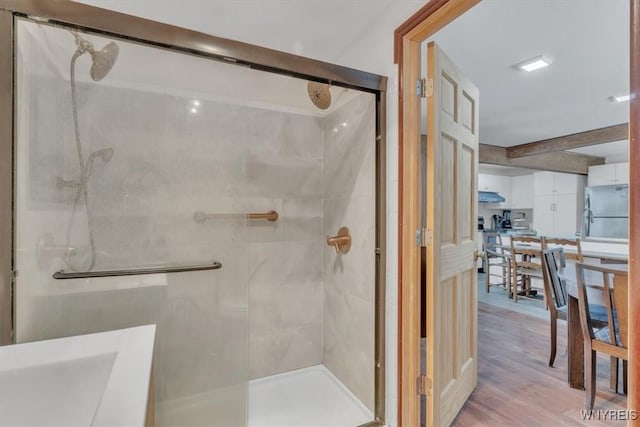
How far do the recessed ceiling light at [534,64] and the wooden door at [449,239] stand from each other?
0.64 m

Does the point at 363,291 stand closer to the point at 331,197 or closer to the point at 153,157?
the point at 331,197

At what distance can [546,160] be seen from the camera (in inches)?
194

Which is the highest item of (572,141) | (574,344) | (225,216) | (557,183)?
(572,141)

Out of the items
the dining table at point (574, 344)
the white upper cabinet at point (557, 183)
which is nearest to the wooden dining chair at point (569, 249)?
the dining table at point (574, 344)

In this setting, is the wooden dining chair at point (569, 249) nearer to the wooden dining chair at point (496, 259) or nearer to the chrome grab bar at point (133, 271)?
the wooden dining chair at point (496, 259)

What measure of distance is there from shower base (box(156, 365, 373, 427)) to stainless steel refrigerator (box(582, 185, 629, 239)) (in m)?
5.07

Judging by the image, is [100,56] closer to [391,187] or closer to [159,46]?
[159,46]

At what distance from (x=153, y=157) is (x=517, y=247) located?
4.36m

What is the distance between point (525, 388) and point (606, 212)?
14.0ft

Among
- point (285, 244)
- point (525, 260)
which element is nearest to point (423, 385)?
point (285, 244)

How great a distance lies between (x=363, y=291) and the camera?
6.22 feet

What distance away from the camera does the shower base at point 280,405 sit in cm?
162

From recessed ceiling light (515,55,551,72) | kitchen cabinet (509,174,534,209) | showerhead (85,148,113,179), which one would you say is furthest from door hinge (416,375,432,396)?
kitchen cabinet (509,174,534,209)

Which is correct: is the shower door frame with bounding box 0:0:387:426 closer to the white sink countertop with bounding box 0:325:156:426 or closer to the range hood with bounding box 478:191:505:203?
the white sink countertop with bounding box 0:325:156:426
